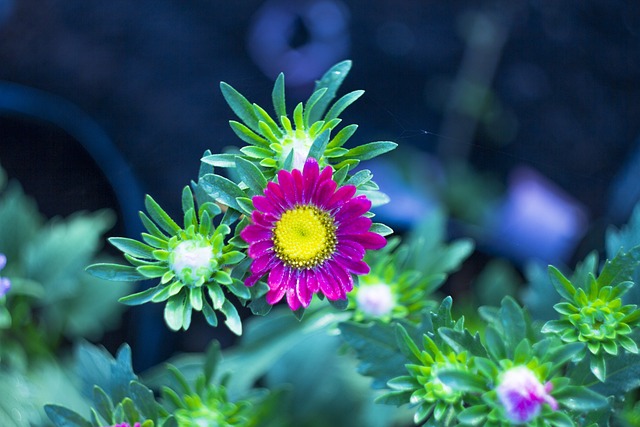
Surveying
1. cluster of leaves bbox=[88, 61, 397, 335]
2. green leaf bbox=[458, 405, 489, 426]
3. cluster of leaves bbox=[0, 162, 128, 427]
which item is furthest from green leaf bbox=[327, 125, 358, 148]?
cluster of leaves bbox=[0, 162, 128, 427]

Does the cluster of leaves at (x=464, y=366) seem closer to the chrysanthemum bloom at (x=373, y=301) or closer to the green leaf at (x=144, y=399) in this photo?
the chrysanthemum bloom at (x=373, y=301)

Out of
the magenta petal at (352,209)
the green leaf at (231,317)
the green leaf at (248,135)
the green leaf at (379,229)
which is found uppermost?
the green leaf at (248,135)

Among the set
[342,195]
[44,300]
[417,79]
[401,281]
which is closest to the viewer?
[342,195]

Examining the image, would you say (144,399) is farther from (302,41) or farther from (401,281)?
(302,41)

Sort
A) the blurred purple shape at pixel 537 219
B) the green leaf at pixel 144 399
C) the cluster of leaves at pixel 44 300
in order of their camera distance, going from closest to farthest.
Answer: the green leaf at pixel 144 399, the cluster of leaves at pixel 44 300, the blurred purple shape at pixel 537 219

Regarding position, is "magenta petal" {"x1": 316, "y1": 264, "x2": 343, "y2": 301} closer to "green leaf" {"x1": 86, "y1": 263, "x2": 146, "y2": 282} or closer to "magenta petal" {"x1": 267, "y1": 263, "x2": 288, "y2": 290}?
"magenta petal" {"x1": 267, "y1": 263, "x2": 288, "y2": 290}

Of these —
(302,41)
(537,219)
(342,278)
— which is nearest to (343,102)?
(342,278)

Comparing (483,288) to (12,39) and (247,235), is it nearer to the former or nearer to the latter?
(247,235)

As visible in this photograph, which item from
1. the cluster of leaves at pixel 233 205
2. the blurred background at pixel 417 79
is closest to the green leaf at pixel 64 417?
the cluster of leaves at pixel 233 205
